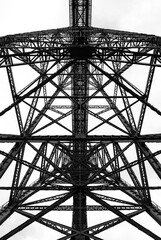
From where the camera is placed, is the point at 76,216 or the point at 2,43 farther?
the point at 76,216

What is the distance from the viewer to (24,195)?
47.0 feet

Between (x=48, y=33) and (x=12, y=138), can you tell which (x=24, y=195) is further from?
(x=48, y=33)

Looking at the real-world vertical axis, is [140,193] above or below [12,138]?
below

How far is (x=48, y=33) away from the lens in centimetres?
1678

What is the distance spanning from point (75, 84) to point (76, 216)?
812 centimetres

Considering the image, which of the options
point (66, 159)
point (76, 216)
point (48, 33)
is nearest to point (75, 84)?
point (48, 33)

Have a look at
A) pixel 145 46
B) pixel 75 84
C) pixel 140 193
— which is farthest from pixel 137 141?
pixel 75 84

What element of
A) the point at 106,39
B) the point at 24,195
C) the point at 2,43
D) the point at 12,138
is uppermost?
the point at 106,39

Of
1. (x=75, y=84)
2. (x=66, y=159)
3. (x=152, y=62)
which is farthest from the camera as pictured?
(x=66, y=159)

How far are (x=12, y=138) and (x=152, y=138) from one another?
18.2 ft

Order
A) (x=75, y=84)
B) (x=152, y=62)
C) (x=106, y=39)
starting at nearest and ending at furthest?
(x=152, y=62), (x=106, y=39), (x=75, y=84)

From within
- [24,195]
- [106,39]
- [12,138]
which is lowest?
[24,195]

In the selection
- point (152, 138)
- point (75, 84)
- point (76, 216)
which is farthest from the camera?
point (75, 84)

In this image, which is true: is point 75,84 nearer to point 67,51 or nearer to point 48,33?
point 48,33
